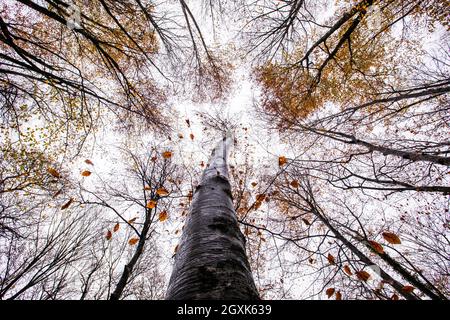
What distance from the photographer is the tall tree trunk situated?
866 millimetres

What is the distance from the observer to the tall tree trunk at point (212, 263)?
866 mm

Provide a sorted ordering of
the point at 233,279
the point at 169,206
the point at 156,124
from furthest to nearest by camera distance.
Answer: the point at 169,206 < the point at 156,124 < the point at 233,279

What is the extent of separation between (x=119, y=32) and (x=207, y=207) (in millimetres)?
5044

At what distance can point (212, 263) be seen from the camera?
3.30 ft

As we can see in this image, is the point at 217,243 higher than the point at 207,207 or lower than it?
lower

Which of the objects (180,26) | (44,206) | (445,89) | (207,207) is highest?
(180,26)

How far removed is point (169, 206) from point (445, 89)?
24.1ft
